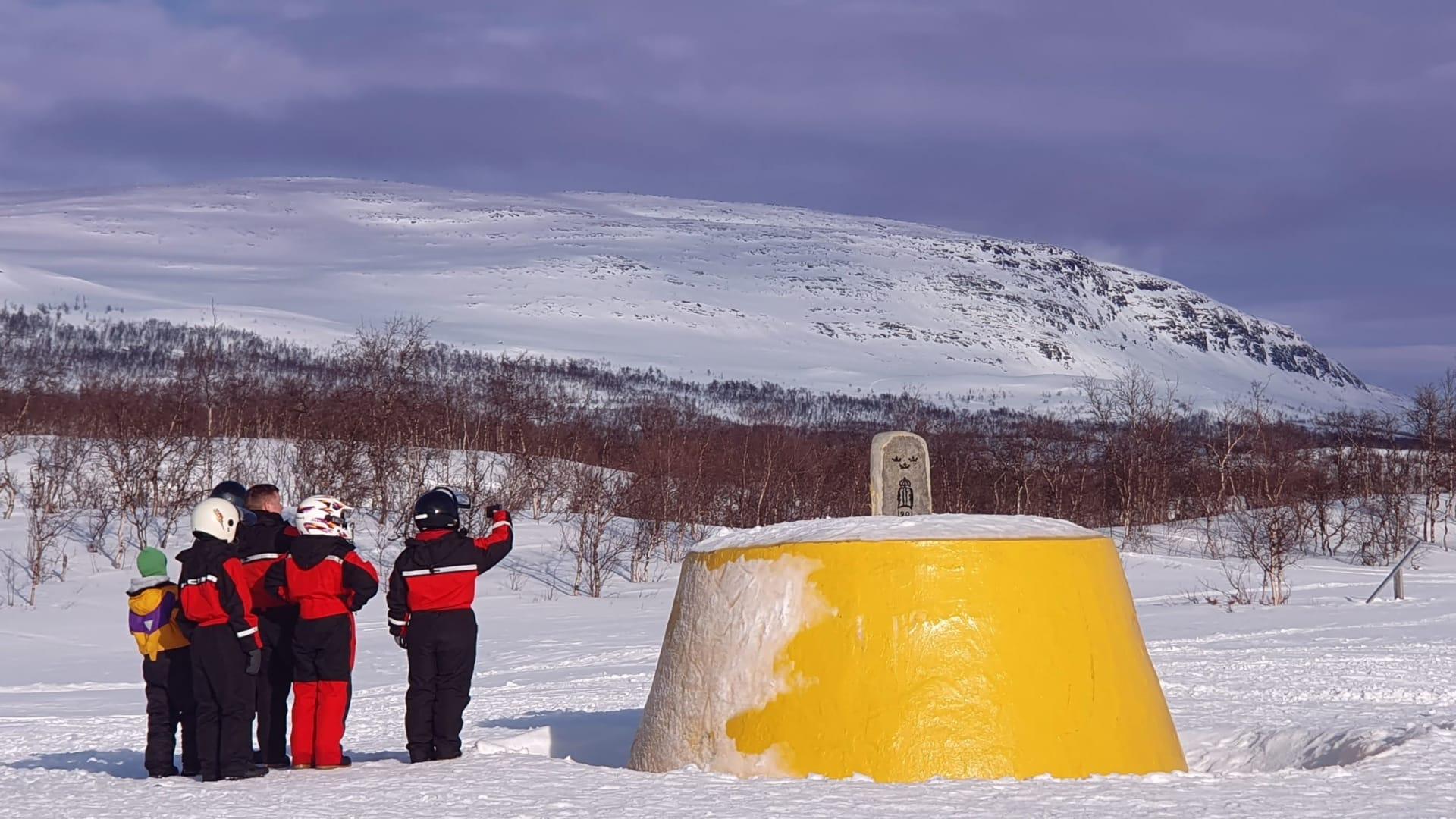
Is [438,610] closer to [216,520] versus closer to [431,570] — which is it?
[431,570]

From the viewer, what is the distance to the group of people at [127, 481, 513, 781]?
7809 millimetres

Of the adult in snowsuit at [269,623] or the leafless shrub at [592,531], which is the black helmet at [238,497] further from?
the leafless shrub at [592,531]

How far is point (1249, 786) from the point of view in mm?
6762

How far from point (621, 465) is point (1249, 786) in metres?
47.9

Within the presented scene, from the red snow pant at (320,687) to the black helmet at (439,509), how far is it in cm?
68

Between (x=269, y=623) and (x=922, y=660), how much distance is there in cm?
382

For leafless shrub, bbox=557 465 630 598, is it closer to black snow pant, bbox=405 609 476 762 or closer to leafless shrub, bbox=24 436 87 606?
leafless shrub, bbox=24 436 87 606

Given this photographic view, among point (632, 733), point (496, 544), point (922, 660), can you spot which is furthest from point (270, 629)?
point (922, 660)

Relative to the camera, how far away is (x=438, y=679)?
8.20 m

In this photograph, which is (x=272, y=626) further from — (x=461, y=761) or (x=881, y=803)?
(x=881, y=803)

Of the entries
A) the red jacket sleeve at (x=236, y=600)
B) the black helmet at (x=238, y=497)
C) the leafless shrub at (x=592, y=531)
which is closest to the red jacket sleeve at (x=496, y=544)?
the red jacket sleeve at (x=236, y=600)

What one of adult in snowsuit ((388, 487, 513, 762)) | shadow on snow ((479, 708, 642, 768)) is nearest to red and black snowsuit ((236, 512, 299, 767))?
adult in snowsuit ((388, 487, 513, 762))

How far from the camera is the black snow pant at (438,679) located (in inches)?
319

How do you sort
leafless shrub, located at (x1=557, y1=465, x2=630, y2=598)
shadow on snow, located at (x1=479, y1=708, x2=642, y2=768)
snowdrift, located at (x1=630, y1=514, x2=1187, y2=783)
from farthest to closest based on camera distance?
leafless shrub, located at (x1=557, y1=465, x2=630, y2=598) → shadow on snow, located at (x1=479, y1=708, x2=642, y2=768) → snowdrift, located at (x1=630, y1=514, x2=1187, y2=783)
